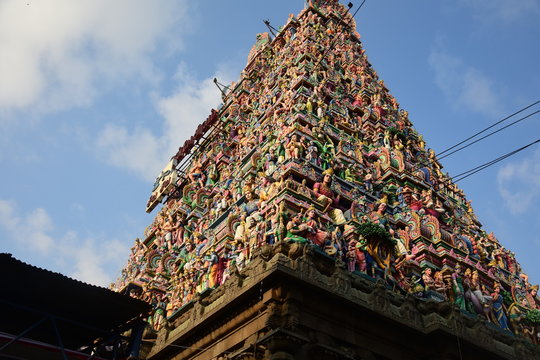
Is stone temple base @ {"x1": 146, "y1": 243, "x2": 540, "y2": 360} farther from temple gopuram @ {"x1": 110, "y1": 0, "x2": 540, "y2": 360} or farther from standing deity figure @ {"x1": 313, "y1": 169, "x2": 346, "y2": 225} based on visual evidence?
standing deity figure @ {"x1": 313, "y1": 169, "x2": 346, "y2": 225}

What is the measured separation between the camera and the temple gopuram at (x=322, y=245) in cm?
1709

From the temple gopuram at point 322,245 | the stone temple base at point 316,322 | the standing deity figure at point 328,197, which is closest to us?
the stone temple base at point 316,322

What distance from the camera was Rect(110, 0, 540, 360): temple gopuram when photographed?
1709cm

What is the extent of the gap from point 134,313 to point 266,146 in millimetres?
12690

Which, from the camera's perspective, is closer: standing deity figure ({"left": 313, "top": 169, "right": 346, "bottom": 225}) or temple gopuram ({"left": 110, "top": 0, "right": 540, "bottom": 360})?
temple gopuram ({"left": 110, "top": 0, "right": 540, "bottom": 360})

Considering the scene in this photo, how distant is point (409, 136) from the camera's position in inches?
1378

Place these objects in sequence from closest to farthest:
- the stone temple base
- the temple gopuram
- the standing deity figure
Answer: the stone temple base, the temple gopuram, the standing deity figure

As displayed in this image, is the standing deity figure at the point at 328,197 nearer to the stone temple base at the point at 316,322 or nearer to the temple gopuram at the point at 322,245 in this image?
the temple gopuram at the point at 322,245

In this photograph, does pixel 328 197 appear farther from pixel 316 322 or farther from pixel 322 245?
pixel 316 322

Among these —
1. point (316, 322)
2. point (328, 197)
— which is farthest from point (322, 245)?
point (316, 322)

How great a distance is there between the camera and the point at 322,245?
66.3ft

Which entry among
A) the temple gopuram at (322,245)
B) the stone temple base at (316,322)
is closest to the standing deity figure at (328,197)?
the temple gopuram at (322,245)

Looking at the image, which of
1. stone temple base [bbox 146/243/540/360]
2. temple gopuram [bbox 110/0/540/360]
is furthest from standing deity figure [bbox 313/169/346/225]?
stone temple base [bbox 146/243/540/360]

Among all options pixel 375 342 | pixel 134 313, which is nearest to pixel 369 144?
pixel 375 342
